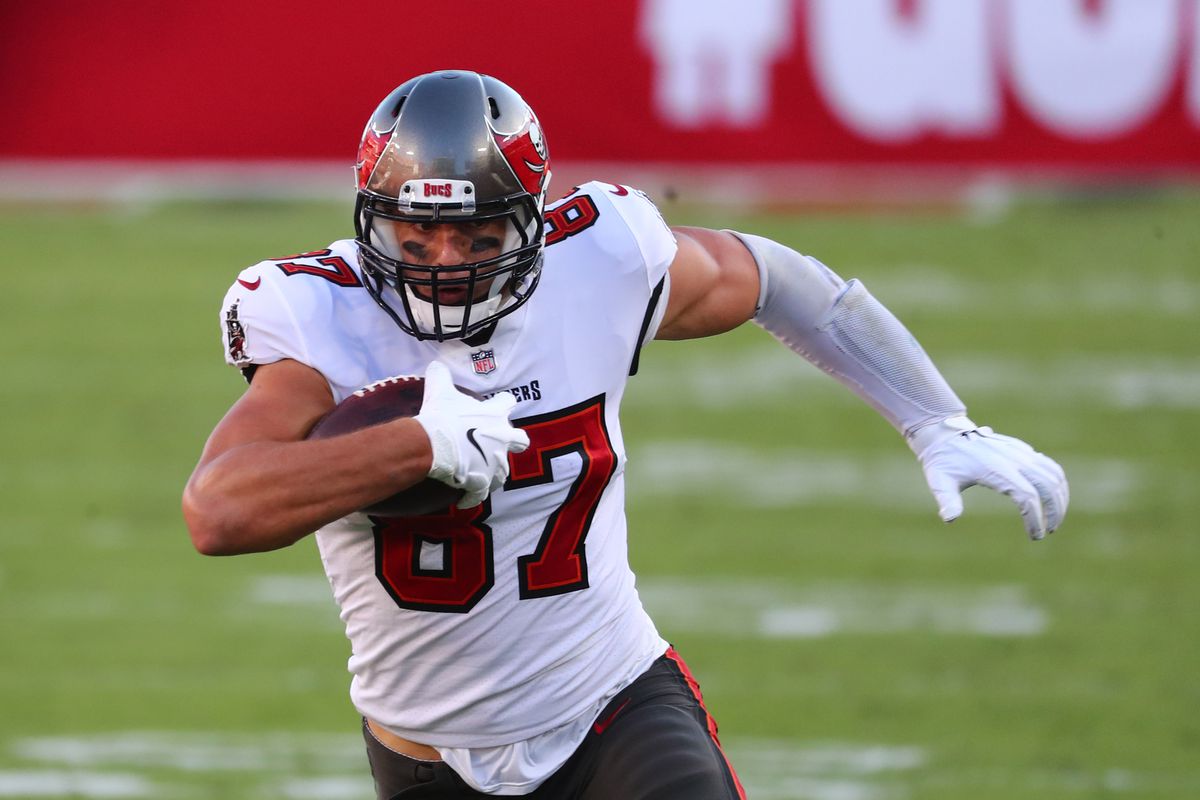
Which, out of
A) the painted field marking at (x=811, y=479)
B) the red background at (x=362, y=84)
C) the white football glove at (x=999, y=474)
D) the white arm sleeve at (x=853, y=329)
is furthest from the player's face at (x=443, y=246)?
the red background at (x=362, y=84)

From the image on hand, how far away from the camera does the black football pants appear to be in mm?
2936

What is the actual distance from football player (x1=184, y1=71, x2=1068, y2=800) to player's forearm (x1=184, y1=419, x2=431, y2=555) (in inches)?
4.2

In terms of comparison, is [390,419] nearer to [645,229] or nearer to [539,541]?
[539,541]

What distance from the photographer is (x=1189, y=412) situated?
8.17 m

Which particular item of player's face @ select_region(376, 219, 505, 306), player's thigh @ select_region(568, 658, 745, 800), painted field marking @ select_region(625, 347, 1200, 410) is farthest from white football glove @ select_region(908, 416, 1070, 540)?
painted field marking @ select_region(625, 347, 1200, 410)

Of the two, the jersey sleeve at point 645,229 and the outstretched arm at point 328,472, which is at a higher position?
the jersey sleeve at point 645,229

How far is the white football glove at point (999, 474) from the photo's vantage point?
320 centimetres

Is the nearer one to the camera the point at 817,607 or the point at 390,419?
the point at 390,419

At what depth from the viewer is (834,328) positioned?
3432mm

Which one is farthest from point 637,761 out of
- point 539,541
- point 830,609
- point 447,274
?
point 830,609

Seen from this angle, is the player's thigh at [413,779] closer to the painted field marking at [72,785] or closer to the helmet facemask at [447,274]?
the helmet facemask at [447,274]

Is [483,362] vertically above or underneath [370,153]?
underneath

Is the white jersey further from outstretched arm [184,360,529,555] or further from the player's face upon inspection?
outstretched arm [184,360,529,555]

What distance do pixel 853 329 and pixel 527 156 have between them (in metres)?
0.77
